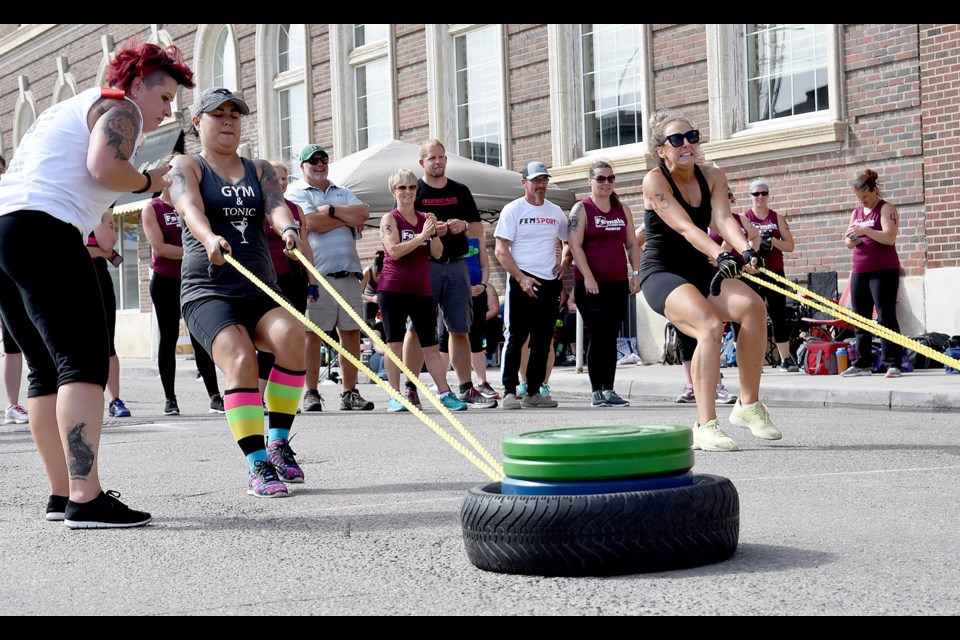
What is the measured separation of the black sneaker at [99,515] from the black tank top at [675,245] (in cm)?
322

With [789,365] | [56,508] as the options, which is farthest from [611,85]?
[56,508]

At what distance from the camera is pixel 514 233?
33.2ft

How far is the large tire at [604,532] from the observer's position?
143 inches

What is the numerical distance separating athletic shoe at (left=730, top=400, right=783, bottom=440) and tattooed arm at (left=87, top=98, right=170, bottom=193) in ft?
11.7

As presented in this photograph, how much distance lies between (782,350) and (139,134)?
878 centimetres

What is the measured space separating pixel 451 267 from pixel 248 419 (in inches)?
185

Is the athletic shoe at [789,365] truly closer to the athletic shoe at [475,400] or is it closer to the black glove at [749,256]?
the athletic shoe at [475,400]

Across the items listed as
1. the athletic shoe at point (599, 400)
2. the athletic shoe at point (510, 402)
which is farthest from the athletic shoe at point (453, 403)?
the athletic shoe at point (599, 400)

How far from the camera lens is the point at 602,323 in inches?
387

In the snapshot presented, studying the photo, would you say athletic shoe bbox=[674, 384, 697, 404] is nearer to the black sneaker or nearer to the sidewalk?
the sidewalk

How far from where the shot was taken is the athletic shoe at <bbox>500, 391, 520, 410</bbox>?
32.4 feet

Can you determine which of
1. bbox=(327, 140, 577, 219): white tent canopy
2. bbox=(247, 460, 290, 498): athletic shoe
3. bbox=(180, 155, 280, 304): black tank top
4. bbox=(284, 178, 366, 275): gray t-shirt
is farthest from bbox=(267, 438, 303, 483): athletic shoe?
bbox=(327, 140, 577, 219): white tent canopy
